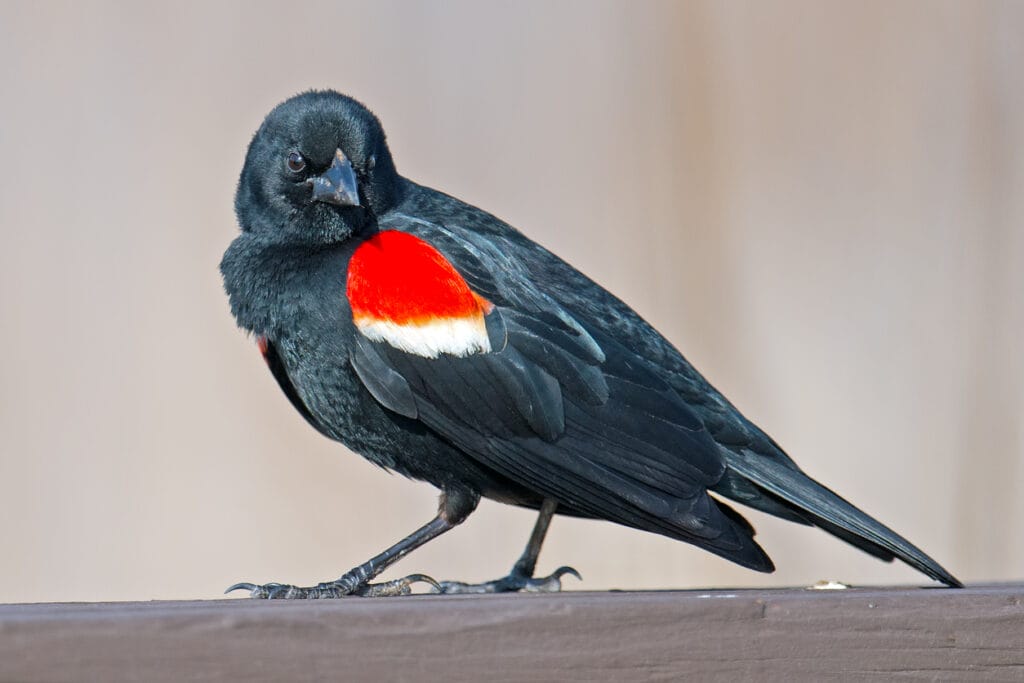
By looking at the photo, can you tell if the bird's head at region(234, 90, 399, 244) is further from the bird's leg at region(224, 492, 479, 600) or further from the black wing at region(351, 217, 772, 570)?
the bird's leg at region(224, 492, 479, 600)

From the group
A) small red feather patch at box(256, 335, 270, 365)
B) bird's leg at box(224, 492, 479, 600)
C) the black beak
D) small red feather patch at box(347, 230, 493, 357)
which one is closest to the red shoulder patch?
small red feather patch at box(347, 230, 493, 357)

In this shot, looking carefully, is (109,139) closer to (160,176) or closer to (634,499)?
(160,176)

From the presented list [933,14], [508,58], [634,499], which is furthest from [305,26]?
[634,499]

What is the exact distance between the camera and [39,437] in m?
4.02

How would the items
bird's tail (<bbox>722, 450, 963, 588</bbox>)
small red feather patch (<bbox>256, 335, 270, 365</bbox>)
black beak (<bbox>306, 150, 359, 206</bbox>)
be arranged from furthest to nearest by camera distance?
small red feather patch (<bbox>256, 335, 270, 365</bbox>)
black beak (<bbox>306, 150, 359, 206</bbox>)
bird's tail (<bbox>722, 450, 963, 588</bbox>)

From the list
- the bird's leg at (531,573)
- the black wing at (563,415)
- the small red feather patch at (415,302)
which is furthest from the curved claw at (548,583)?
the small red feather patch at (415,302)

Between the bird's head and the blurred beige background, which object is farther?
the blurred beige background

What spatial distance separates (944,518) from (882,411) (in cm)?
38

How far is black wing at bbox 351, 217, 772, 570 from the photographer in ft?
8.40

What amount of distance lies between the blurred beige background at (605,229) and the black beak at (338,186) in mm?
1364

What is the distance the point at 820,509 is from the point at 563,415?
53cm

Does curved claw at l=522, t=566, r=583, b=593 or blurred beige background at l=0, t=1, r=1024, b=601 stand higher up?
blurred beige background at l=0, t=1, r=1024, b=601

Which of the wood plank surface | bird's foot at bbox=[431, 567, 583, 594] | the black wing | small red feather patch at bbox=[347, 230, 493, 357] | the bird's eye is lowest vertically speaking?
the wood plank surface

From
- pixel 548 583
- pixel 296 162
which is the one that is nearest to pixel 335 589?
pixel 548 583
